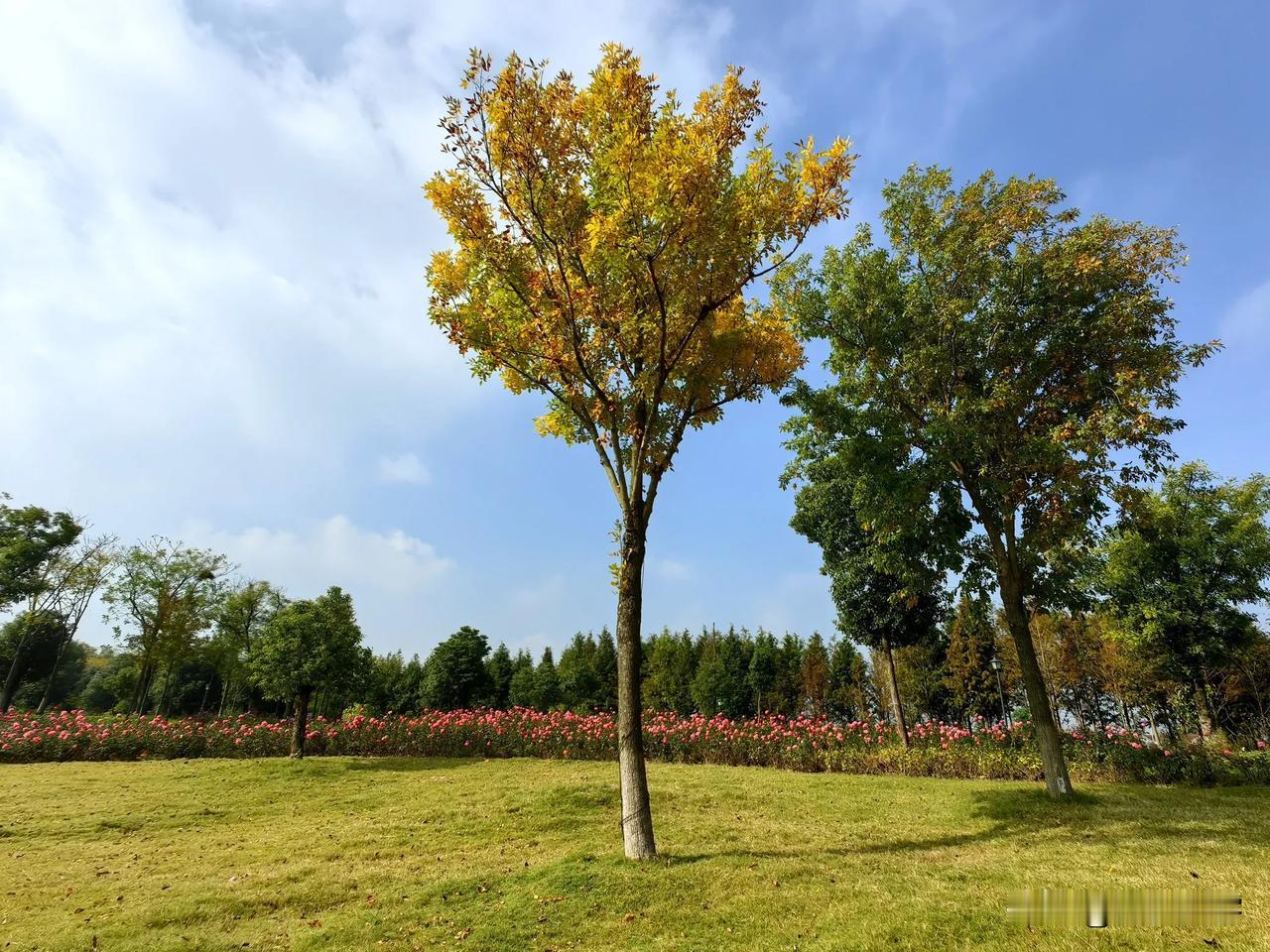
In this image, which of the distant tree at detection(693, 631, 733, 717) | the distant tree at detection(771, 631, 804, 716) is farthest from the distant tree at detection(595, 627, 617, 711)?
the distant tree at detection(771, 631, 804, 716)

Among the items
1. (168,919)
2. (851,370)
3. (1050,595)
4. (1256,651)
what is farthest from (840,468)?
(1256,651)

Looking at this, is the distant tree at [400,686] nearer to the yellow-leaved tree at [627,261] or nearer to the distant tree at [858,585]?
the distant tree at [858,585]

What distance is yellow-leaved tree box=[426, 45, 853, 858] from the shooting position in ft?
22.8

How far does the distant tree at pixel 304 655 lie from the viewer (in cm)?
1653

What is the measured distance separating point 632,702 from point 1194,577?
19913 mm

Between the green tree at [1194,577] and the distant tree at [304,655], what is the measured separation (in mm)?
22976

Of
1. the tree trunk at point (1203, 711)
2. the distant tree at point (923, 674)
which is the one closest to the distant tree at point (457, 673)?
the distant tree at point (923, 674)

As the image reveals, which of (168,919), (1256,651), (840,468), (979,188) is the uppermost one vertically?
(979,188)

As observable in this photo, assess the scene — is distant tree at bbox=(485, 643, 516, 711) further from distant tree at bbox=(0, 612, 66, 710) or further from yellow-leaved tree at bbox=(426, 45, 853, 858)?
yellow-leaved tree at bbox=(426, 45, 853, 858)

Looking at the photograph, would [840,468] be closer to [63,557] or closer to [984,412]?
[984,412]

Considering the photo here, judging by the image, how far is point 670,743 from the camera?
56.6 feet

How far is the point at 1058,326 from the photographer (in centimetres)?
1126

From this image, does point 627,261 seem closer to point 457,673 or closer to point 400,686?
point 457,673

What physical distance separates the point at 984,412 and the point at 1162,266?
4.37 metres
